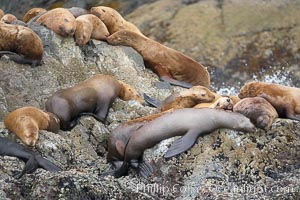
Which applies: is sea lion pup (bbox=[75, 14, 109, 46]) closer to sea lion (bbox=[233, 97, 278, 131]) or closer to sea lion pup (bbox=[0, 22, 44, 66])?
sea lion pup (bbox=[0, 22, 44, 66])

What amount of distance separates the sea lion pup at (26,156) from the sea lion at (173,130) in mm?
680

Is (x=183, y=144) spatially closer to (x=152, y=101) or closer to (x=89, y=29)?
(x=152, y=101)

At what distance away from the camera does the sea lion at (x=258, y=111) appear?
7902 millimetres

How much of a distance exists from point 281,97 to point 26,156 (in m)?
2.70

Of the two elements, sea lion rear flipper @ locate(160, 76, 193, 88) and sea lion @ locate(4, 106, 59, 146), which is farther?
sea lion rear flipper @ locate(160, 76, 193, 88)

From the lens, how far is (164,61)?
38.4ft

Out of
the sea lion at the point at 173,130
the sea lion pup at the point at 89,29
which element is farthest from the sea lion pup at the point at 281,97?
the sea lion pup at the point at 89,29

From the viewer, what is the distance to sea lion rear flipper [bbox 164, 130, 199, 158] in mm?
7738

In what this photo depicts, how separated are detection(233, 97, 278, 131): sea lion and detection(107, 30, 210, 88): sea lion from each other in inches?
125

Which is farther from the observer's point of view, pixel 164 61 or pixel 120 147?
pixel 164 61

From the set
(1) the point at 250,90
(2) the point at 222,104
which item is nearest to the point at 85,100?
(2) the point at 222,104

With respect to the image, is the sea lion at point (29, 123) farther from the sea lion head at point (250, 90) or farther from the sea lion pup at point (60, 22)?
the sea lion pup at point (60, 22)

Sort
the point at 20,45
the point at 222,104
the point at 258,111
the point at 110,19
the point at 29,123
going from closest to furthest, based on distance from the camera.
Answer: the point at 258,111
the point at 29,123
the point at 222,104
the point at 20,45
the point at 110,19

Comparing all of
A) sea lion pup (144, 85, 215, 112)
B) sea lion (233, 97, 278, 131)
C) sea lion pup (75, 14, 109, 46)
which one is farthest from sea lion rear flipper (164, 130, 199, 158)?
sea lion pup (75, 14, 109, 46)
